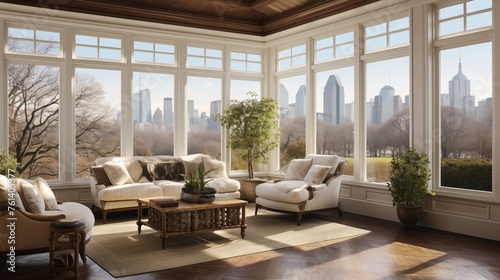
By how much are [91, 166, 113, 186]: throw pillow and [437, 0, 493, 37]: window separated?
5.50m

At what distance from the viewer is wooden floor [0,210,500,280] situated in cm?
432

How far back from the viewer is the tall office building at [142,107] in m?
8.45

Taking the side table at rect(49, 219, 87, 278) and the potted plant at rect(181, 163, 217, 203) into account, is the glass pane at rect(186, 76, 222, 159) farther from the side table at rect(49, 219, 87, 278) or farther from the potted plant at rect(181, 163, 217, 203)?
the side table at rect(49, 219, 87, 278)

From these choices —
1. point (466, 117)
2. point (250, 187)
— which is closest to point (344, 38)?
point (466, 117)

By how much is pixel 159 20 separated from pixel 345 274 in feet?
19.1

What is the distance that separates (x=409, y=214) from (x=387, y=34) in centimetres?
290

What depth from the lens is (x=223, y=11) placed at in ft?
28.8

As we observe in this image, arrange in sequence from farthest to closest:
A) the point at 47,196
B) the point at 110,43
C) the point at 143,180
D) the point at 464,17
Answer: the point at 110,43, the point at 143,180, the point at 464,17, the point at 47,196

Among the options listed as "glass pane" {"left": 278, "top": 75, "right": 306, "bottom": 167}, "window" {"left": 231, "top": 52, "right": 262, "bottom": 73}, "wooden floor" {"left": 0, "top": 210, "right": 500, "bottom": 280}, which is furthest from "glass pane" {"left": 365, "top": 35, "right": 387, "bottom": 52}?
"wooden floor" {"left": 0, "top": 210, "right": 500, "bottom": 280}

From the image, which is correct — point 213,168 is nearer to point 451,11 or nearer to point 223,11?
point 223,11

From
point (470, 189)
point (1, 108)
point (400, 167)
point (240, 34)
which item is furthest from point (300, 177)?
point (1, 108)

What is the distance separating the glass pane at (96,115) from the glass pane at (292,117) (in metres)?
3.34

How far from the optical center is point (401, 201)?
252 inches

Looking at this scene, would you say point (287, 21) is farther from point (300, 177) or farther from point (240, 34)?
point (300, 177)
